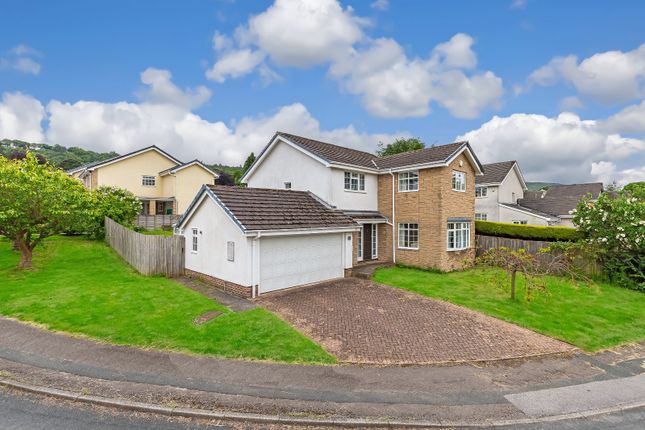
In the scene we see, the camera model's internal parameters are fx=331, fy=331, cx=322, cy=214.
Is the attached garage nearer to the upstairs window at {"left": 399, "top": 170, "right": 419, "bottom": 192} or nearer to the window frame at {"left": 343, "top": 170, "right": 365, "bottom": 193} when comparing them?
the window frame at {"left": 343, "top": 170, "right": 365, "bottom": 193}

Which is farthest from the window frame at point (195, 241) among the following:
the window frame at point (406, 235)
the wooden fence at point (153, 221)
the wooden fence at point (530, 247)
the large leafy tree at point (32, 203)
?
the wooden fence at point (153, 221)

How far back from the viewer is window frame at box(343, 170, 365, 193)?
64.0ft

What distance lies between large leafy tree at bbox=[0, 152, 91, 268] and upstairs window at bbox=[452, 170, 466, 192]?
2031 centimetres

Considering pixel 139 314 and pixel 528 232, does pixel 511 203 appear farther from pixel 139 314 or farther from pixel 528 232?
pixel 139 314

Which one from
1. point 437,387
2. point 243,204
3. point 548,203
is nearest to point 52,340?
point 243,204

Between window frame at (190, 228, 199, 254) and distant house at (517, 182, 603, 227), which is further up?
distant house at (517, 182, 603, 227)

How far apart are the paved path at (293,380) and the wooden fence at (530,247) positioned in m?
9.23

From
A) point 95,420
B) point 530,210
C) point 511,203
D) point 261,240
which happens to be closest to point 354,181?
point 261,240

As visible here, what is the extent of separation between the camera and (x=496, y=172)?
34.2 metres

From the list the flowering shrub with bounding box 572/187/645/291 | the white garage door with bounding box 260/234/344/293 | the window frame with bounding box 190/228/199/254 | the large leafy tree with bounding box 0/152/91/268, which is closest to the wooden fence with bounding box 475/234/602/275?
the flowering shrub with bounding box 572/187/645/291

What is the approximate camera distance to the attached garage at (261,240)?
13180mm

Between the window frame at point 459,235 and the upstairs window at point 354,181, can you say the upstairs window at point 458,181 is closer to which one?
the window frame at point 459,235

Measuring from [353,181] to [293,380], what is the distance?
14408mm

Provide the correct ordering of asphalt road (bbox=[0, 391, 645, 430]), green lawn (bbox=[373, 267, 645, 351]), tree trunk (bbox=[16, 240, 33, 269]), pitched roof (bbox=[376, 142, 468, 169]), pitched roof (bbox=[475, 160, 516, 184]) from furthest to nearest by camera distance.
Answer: pitched roof (bbox=[475, 160, 516, 184]) → pitched roof (bbox=[376, 142, 468, 169]) → tree trunk (bbox=[16, 240, 33, 269]) → green lawn (bbox=[373, 267, 645, 351]) → asphalt road (bbox=[0, 391, 645, 430])
